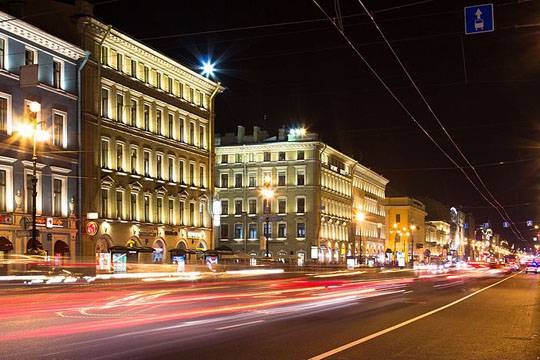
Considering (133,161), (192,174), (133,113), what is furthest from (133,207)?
(192,174)

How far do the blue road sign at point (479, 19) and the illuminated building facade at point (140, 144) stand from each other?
33.5 m

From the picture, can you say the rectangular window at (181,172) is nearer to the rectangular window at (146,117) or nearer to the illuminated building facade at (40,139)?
the rectangular window at (146,117)

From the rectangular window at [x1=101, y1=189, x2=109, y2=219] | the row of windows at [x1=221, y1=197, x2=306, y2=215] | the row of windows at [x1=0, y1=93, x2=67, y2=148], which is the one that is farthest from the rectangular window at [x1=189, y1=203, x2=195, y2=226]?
the row of windows at [x1=221, y1=197, x2=306, y2=215]

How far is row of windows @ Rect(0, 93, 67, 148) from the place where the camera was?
137ft

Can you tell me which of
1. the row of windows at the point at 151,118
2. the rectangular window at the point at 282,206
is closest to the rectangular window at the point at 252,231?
the rectangular window at the point at 282,206

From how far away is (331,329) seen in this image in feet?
49.3

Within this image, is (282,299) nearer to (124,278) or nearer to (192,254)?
(124,278)

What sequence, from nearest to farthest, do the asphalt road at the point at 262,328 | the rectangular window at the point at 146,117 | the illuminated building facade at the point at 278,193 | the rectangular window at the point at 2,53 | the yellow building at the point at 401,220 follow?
the asphalt road at the point at 262,328 → the rectangular window at the point at 2,53 → the rectangular window at the point at 146,117 → the illuminated building facade at the point at 278,193 → the yellow building at the point at 401,220

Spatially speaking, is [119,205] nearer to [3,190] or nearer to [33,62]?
[3,190]

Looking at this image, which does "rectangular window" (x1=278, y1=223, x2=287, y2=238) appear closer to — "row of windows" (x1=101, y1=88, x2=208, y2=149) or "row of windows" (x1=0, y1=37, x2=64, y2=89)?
"row of windows" (x1=101, y1=88, x2=208, y2=149)

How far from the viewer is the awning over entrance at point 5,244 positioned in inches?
1586

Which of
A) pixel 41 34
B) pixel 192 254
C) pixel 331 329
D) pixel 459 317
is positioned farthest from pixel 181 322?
pixel 192 254

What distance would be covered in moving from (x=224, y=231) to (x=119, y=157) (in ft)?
128

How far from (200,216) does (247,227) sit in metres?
24.5
